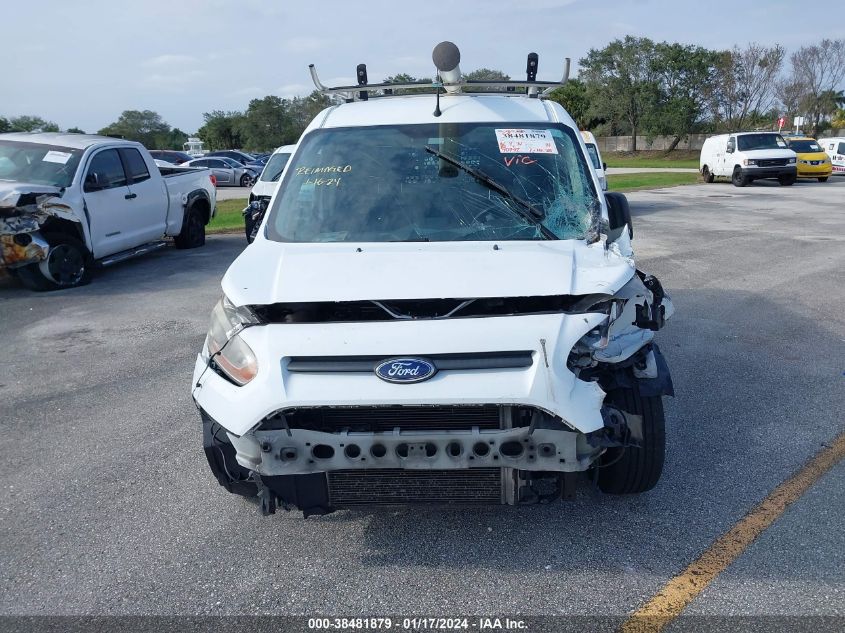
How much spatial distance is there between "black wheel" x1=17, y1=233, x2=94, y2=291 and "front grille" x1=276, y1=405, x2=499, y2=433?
7707mm

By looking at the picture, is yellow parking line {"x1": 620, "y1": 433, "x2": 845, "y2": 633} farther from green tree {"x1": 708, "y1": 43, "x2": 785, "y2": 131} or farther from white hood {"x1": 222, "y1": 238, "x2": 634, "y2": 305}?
green tree {"x1": 708, "y1": 43, "x2": 785, "y2": 131}

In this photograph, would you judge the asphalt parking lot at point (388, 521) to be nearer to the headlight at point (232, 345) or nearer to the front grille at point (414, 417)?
the front grille at point (414, 417)

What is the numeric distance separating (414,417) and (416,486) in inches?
13.2

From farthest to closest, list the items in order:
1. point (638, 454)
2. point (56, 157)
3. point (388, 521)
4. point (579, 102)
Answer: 1. point (579, 102)
2. point (56, 157)
3. point (388, 521)
4. point (638, 454)

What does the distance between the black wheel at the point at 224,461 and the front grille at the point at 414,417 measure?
40 cm

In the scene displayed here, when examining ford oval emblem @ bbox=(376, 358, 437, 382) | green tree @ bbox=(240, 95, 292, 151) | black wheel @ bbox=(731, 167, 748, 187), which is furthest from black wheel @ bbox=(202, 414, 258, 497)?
green tree @ bbox=(240, 95, 292, 151)

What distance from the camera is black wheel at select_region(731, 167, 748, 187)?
2648 centimetres

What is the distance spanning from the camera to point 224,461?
11.1ft

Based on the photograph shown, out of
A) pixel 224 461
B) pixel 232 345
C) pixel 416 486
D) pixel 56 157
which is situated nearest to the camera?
pixel 416 486

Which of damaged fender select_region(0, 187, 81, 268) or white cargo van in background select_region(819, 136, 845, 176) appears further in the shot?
white cargo van in background select_region(819, 136, 845, 176)

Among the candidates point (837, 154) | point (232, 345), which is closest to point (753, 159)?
point (837, 154)

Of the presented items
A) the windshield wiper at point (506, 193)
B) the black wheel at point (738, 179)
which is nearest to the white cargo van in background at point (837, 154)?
the black wheel at point (738, 179)

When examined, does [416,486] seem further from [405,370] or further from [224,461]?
[224,461]

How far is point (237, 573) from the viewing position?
11.0 ft
